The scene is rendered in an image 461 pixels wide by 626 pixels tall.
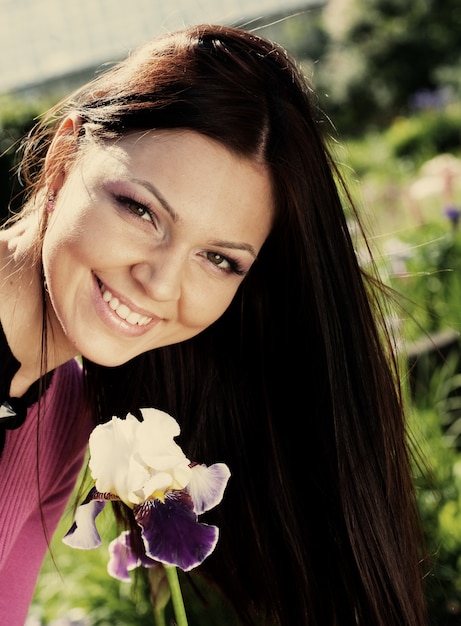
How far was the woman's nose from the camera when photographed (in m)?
1.54

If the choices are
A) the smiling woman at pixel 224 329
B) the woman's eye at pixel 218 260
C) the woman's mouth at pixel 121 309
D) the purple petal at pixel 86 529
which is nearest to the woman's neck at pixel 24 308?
the smiling woman at pixel 224 329

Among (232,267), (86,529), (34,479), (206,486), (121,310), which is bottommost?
(34,479)

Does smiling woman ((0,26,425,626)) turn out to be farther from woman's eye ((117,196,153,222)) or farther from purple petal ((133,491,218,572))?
purple petal ((133,491,218,572))

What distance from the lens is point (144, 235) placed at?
5.10ft

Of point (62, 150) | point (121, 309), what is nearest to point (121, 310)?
point (121, 309)

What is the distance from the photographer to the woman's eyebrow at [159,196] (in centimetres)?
155

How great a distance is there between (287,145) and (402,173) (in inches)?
316

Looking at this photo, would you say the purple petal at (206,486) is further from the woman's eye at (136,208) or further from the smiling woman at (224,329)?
the woman's eye at (136,208)

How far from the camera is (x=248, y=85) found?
65.1 inches

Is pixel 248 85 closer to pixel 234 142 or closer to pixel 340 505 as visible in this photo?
pixel 234 142

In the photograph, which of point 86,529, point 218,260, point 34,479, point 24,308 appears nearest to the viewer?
point 86,529

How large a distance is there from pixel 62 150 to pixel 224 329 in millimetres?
596

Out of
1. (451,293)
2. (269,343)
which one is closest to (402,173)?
(451,293)

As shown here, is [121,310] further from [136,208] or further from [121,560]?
[121,560]
